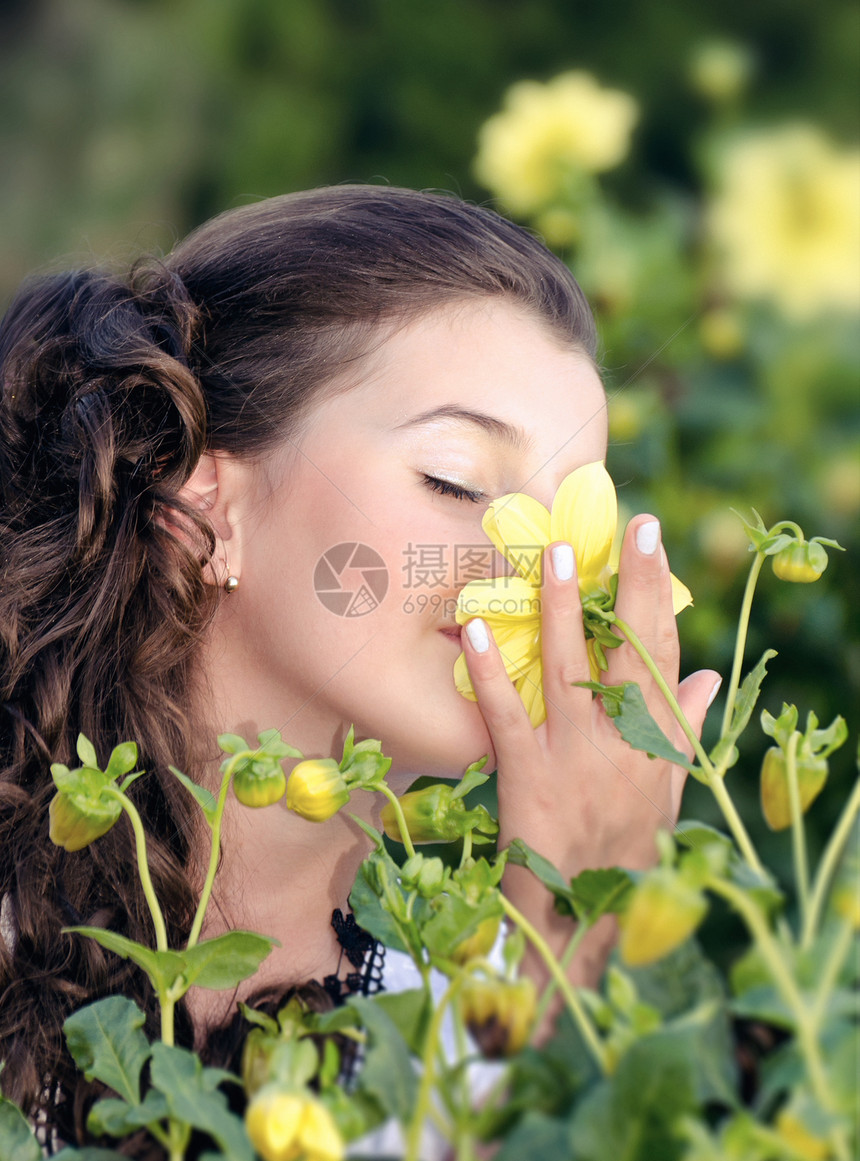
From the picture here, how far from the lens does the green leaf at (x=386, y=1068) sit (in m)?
0.24

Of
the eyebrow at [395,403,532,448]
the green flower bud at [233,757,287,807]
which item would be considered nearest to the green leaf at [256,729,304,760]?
the green flower bud at [233,757,287,807]

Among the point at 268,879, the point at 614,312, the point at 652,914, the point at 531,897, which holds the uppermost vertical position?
the point at 652,914

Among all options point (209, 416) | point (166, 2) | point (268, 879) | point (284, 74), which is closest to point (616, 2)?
point (284, 74)

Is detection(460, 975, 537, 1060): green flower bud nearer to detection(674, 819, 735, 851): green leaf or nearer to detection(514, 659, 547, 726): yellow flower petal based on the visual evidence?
detection(674, 819, 735, 851): green leaf

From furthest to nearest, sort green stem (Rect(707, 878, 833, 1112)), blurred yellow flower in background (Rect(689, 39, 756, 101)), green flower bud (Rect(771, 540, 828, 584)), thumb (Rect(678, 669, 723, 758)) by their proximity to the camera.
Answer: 1. blurred yellow flower in background (Rect(689, 39, 756, 101))
2. thumb (Rect(678, 669, 723, 758))
3. green flower bud (Rect(771, 540, 828, 584))
4. green stem (Rect(707, 878, 833, 1112))

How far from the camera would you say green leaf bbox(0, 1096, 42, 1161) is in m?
0.33

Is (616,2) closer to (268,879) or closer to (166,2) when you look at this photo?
(166,2)

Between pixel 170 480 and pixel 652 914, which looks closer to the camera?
A: pixel 652 914

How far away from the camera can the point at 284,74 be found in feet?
4.08

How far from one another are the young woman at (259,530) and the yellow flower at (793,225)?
14 centimetres

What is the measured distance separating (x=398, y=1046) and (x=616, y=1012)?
0.05 m

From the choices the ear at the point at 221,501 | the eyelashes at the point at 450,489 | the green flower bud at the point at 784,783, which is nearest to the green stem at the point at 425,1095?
the green flower bud at the point at 784,783

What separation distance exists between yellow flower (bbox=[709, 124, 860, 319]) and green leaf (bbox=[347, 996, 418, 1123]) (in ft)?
2.34
